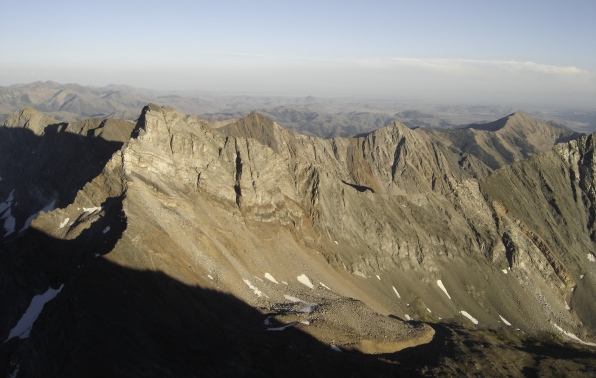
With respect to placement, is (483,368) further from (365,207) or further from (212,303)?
(365,207)

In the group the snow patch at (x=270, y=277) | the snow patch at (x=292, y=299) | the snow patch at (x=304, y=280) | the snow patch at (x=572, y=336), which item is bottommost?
the snow patch at (x=572, y=336)

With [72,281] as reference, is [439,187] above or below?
below

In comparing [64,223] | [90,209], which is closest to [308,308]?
[90,209]

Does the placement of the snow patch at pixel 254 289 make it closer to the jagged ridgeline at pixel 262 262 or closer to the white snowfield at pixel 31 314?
the jagged ridgeline at pixel 262 262

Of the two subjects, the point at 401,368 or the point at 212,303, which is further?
the point at 212,303

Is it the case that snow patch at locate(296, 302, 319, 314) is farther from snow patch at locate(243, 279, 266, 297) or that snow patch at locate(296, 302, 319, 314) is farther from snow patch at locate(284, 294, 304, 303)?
snow patch at locate(243, 279, 266, 297)

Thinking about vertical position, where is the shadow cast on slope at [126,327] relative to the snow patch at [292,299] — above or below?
above

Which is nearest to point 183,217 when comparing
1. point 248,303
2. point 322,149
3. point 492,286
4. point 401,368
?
point 248,303

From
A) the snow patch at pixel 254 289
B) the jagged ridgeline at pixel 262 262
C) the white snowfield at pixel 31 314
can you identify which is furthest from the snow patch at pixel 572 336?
the white snowfield at pixel 31 314
